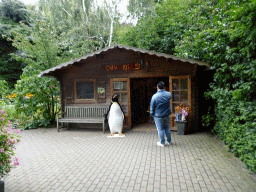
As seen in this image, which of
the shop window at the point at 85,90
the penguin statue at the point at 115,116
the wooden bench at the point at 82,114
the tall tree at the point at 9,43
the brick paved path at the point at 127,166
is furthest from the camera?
the tall tree at the point at 9,43

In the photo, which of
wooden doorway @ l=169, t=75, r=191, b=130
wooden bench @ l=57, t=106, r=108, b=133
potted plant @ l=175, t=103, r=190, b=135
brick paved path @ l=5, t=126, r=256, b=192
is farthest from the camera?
wooden bench @ l=57, t=106, r=108, b=133

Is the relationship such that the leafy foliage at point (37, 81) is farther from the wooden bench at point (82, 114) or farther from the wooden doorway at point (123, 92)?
the wooden doorway at point (123, 92)

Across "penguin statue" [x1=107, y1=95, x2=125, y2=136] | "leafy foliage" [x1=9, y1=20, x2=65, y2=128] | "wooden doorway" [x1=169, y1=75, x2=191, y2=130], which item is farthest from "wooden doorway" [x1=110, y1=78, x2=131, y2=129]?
"leafy foliage" [x1=9, y1=20, x2=65, y2=128]

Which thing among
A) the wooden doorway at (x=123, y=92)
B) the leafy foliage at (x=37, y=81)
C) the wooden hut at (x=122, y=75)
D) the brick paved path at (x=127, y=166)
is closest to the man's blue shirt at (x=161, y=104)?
the brick paved path at (x=127, y=166)

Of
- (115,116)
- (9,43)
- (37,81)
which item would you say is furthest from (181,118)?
(9,43)

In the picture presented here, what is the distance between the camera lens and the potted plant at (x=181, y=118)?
6.75 metres

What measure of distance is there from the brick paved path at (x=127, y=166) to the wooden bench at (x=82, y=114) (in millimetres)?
1381

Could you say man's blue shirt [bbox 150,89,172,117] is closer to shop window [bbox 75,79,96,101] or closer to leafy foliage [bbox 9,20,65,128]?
shop window [bbox 75,79,96,101]

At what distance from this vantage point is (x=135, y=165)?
14.0ft

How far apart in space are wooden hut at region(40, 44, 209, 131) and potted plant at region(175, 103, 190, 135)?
0.33 m

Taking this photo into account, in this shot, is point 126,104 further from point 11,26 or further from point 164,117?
point 11,26

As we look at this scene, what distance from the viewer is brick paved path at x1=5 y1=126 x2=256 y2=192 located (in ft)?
11.1

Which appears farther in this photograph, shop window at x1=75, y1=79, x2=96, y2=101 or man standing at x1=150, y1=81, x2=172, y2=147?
shop window at x1=75, y1=79, x2=96, y2=101

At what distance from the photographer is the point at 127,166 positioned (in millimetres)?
4215
